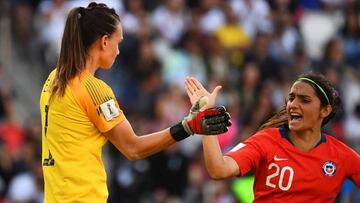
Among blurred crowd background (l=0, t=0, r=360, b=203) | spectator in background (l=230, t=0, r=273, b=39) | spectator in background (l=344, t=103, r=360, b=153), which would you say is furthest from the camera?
spectator in background (l=230, t=0, r=273, b=39)

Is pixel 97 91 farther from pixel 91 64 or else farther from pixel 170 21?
pixel 170 21

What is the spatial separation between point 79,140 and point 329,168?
4.96ft

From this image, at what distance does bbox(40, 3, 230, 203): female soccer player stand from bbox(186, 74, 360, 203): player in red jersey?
288 millimetres

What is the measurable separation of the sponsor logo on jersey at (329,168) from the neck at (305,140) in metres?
0.15

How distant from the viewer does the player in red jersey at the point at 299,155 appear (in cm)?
598

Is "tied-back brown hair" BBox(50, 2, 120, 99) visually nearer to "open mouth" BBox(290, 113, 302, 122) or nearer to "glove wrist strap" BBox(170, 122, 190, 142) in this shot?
"glove wrist strap" BBox(170, 122, 190, 142)

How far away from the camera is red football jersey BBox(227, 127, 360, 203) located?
5.98 metres

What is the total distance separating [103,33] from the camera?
5949 millimetres

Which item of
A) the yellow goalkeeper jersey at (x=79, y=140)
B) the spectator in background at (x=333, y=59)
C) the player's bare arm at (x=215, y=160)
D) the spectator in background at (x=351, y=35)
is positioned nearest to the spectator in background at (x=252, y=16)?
the spectator in background at (x=333, y=59)

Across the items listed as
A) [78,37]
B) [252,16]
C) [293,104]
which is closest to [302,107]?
[293,104]

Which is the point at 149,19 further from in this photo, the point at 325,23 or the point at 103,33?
the point at 103,33

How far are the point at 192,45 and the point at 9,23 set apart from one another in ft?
7.89

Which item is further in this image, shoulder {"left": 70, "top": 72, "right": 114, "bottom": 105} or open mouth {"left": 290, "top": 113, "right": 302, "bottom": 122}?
open mouth {"left": 290, "top": 113, "right": 302, "bottom": 122}

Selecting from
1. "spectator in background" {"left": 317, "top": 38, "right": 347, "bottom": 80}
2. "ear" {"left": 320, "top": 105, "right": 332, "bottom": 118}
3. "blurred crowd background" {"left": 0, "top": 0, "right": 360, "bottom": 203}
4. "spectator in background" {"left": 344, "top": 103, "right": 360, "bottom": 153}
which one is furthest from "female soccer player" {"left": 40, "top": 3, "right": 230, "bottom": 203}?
"spectator in background" {"left": 317, "top": 38, "right": 347, "bottom": 80}
